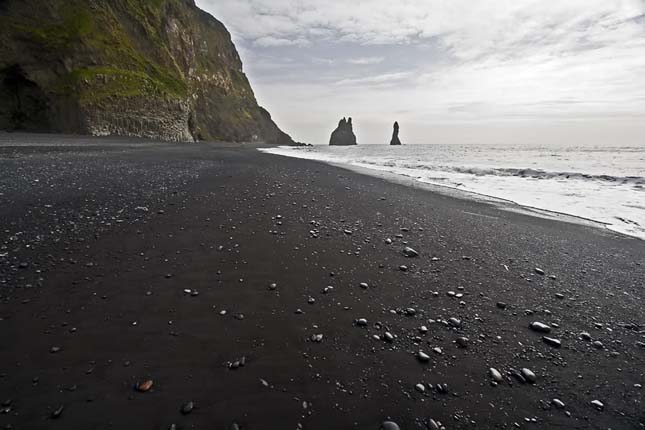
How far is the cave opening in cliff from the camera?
39969 mm

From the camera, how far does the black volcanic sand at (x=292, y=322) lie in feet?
8.28

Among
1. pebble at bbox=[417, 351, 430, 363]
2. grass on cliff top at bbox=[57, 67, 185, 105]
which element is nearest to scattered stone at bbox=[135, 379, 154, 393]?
pebble at bbox=[417, 351, 430, 363]

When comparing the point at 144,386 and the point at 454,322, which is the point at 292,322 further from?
the point at 454,322

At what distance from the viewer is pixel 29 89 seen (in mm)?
40281

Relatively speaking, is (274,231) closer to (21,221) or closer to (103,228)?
(103,228)

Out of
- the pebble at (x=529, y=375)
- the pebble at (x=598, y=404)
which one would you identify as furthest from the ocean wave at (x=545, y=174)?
the pebble at (x=529, y=375)

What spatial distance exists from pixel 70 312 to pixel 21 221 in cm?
377

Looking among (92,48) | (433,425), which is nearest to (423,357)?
(433,425)

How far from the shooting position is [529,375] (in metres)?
3.06

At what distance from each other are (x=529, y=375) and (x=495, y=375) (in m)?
0.36

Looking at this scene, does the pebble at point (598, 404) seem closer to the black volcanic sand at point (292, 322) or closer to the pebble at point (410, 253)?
the black volcanic sand at point (292, 322)

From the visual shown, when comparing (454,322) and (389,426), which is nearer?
(389,426)

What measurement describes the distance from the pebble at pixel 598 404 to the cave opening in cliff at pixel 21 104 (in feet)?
184

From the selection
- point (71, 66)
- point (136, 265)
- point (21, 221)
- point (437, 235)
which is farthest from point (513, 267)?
point (71, 66)
